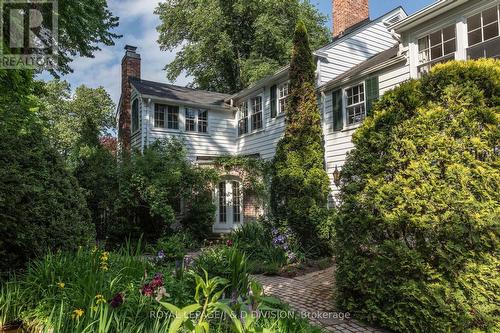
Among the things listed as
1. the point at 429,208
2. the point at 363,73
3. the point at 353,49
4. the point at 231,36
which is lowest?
the point at 429,208

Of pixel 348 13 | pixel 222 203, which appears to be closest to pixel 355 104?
pixel 348 13

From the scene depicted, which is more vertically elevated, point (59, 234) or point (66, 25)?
point (66, 25)

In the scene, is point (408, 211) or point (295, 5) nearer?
point (408, 211)

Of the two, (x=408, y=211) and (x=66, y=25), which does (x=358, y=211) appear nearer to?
(x=408, y=211)

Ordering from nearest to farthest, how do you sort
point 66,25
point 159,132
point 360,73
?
point 66,25 < point 360,73 < point 159,132

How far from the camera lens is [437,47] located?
890cm

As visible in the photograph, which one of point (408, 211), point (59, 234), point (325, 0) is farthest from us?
point (325, 0)

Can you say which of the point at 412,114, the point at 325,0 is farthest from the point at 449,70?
the point at 325,0

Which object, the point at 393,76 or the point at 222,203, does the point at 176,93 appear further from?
the point at 393,76

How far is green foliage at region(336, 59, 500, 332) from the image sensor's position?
3.74 metres

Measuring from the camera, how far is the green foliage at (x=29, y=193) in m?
4.57

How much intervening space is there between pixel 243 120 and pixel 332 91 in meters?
5.51

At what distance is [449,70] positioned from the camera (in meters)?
4.26

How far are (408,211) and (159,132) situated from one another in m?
12.6
